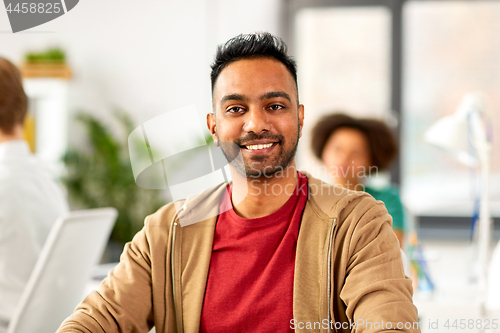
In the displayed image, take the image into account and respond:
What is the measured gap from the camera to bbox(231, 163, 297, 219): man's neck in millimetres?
1251

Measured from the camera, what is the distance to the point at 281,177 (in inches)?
49.0

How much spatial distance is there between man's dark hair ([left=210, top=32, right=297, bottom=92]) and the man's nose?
15 centimetres

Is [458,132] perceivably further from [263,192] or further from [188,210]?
[188,210]

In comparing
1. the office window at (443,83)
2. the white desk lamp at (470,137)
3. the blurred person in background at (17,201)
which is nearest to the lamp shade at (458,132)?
the white desk lamp at (470,137)

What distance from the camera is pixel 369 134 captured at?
2.46 m

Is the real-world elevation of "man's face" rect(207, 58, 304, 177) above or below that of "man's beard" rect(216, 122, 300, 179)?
above

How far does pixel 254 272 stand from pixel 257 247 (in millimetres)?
60

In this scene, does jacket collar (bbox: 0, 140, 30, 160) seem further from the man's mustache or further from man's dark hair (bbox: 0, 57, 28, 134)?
the man's mustache

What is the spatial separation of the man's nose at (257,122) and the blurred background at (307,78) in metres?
2.81

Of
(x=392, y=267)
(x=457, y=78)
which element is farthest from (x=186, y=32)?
(x=392, y=267)

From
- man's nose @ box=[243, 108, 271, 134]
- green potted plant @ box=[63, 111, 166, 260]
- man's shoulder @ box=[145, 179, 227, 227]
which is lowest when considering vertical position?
green potted plant @ box=[63, 111, 166, 260]

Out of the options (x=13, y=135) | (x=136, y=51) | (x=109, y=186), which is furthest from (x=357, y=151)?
(x=136, y=51)

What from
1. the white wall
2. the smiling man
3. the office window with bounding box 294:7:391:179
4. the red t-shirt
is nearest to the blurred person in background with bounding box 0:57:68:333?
the smiling man

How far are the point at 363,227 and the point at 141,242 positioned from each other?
1.80 feet
